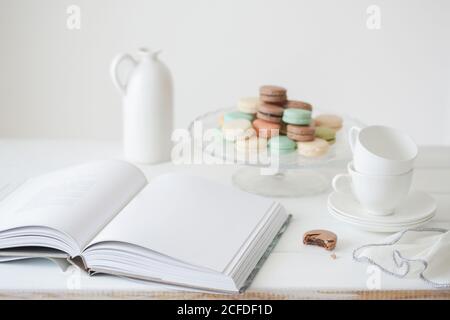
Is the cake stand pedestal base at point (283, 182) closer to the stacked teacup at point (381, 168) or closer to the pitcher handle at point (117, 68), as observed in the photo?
the stacked teacup at point (381, 168)

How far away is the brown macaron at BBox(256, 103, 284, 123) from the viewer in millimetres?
1504

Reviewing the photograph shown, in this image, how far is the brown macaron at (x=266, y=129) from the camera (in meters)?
1.47

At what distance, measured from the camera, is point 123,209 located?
46.7 inches

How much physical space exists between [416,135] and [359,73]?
0.34 meters

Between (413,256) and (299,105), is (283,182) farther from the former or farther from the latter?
(413,256)

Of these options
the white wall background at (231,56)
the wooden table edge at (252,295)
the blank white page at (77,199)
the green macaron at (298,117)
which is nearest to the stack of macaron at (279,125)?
the green macaron at (298,117)

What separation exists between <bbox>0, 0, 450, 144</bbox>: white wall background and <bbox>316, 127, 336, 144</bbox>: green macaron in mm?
1047

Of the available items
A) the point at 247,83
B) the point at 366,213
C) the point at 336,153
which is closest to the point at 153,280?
the point at 366,213

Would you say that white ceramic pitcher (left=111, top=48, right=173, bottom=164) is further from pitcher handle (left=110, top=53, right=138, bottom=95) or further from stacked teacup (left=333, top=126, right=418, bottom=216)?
stacked teacup (left=333, top=126, right=418, bottom=216)

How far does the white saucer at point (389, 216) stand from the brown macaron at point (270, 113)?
25 centimetres

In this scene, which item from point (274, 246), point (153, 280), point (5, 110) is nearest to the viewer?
point (153, 280)

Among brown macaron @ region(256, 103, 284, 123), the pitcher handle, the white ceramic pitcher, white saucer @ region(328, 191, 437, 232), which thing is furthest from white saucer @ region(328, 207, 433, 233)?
the pitcher handle

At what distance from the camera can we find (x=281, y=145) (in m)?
1.43

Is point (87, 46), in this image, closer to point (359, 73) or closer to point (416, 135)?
point (359, 73)
